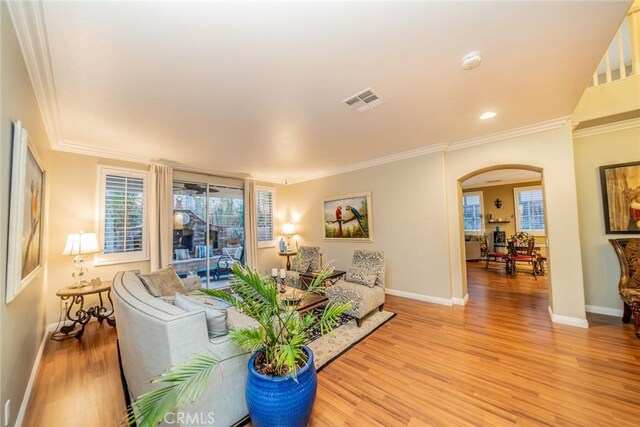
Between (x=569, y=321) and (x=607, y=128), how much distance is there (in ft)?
8.68

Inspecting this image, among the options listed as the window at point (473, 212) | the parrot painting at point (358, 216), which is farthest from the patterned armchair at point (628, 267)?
the window at point (473, 212)

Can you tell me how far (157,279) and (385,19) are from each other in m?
3.51

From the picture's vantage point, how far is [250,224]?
5699 millimetres

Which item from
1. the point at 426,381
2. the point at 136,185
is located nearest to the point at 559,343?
the point at 426,381

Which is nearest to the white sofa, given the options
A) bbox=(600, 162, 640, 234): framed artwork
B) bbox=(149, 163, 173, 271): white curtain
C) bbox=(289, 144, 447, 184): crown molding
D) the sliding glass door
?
bbox=(149, 163, 173, 271): white curtain

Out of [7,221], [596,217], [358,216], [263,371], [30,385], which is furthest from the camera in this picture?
[358,216]

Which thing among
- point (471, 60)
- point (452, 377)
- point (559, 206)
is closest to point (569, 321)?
point (559, 206)

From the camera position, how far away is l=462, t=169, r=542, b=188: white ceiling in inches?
272

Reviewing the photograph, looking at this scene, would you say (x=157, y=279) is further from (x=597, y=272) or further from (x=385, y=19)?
(x=597, y=272)

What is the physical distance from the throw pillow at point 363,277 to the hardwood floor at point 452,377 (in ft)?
2.14

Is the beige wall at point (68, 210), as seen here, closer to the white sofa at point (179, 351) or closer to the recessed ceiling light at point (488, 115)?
the white sofa at point (179, 351)

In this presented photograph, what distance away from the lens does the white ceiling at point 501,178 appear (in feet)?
22.7

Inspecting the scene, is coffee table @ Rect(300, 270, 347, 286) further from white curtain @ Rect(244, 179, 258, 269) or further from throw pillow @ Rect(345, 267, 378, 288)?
white curtain @ Rect(244, 179, 258, 269)

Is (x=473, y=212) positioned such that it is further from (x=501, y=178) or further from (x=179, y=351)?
(x=179, y=351)
